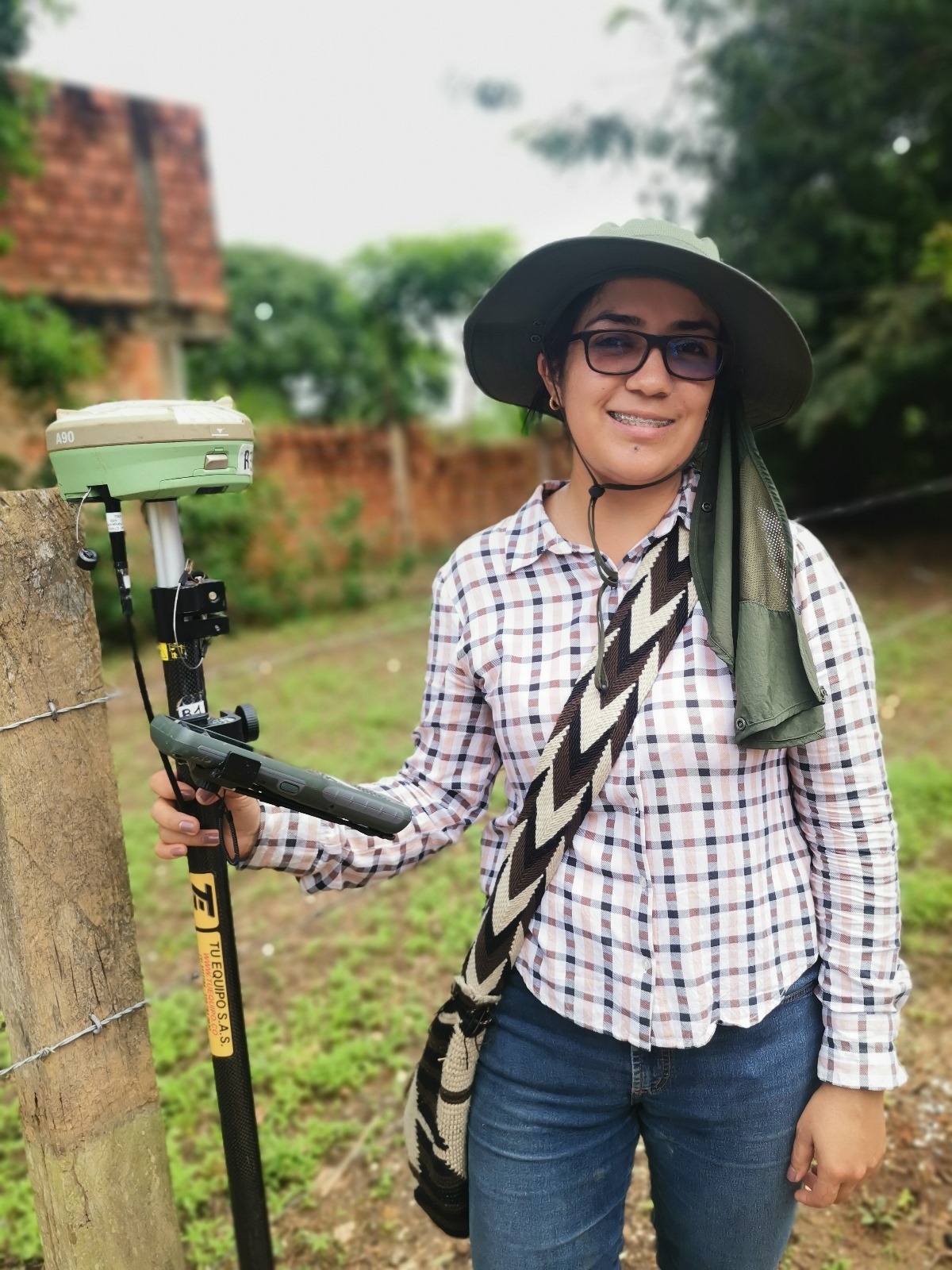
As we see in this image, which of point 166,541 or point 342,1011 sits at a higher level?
point 166,541

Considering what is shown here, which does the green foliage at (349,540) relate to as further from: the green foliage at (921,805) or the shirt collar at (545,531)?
the shirt collar at (545,531)

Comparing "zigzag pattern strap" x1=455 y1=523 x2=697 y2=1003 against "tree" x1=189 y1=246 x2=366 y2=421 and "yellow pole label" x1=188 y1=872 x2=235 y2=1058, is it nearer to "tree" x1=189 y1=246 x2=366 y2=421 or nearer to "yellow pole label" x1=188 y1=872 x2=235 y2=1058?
"yellow pole label" x1=188 y1=872 x2=235 y2=1058

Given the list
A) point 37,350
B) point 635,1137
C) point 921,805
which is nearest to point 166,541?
point 635,1137

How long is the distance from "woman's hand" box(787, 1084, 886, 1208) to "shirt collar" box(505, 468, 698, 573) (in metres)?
0.72

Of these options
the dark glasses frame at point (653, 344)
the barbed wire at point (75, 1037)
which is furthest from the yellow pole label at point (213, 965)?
the dark glasses frame at point (653, 344)

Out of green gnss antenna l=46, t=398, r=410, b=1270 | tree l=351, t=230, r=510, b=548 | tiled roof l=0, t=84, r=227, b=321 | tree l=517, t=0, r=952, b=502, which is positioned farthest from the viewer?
tree l=351, t=230, r=510, b=548

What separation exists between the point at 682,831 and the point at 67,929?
0.81m

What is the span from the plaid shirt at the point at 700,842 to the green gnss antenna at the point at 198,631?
16 centimetres

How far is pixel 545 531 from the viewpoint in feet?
4.27

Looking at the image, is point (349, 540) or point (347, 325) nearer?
point (349, 540)

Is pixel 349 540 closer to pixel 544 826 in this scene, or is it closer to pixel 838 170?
pixel 838 170

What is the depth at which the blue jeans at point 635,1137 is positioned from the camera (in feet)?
3.97

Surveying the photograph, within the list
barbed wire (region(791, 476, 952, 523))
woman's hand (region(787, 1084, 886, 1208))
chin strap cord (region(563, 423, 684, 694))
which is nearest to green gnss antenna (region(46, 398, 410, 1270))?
chin strap cord (region(563, 423, 684, 694))

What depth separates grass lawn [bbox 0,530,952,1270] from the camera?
6.79 ft
